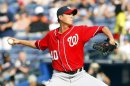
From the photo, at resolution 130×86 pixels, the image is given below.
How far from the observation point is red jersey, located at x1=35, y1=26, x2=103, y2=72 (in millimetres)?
7371

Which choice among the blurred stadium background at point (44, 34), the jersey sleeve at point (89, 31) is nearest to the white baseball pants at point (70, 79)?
the jersey sleeve at point (89, 31)

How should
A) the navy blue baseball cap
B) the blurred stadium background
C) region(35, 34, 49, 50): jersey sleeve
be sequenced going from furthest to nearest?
the blurred stadium background
region(35, 34, 49, 50): jersey sleeve
the navy blue baseball cap

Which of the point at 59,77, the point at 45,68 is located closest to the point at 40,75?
the point at 45,68

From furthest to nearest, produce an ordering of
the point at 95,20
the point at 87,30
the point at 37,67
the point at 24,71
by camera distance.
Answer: the point at 95,20, the point at 37,67, the point at 24,71, the point at 87,30

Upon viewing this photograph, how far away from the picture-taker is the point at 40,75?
13.8 m

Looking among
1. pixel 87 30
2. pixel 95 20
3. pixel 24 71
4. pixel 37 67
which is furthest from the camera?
pixel 95 20

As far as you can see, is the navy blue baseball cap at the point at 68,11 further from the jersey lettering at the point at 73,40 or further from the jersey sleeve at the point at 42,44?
the jersey sleeve at the point at 42,44

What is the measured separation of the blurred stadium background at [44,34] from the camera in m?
13.2

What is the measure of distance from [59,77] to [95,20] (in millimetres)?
7798

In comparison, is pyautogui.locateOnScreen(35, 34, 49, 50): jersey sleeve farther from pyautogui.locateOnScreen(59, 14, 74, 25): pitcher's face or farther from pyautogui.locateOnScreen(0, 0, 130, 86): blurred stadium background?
pyautogui.locateOnScreen(0, 0, 130, 86): blurred stadium background

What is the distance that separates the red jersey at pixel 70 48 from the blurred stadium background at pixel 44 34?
466cm

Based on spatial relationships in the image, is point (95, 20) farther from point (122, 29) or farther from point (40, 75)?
point (40, 75)

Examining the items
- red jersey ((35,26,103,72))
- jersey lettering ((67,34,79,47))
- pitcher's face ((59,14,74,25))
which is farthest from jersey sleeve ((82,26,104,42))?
pitcher's face ((59,14,74,25))

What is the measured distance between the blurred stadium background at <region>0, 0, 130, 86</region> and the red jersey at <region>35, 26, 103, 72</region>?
4.66 m
